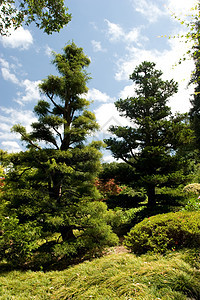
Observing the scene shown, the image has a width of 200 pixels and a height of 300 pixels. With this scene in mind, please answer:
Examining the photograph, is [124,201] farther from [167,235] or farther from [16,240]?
[16,240]

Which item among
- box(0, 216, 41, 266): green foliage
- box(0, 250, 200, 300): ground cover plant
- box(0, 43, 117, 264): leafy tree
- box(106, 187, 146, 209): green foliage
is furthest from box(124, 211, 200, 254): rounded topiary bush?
box(106, 187, 146, 209): green foliage

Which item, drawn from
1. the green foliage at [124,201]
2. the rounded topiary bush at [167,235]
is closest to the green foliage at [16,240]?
the rounded topiary bush at [167,235]

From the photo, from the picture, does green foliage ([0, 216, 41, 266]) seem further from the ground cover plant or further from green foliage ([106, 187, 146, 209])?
green foliage ([106, 187, 146, 209])

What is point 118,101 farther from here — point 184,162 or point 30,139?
point 30,139

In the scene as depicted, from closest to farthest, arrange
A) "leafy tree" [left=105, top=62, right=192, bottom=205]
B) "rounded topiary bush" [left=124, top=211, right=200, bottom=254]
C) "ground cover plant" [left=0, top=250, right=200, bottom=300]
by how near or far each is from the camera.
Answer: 1. "ground cover plant" [left=0, top=250, right=200, bottom=300]
2. "rounded topiary bush" [left=124, top=211, right=200, bottom=254]
3. "leafy tree" [left=105, top=62, right=192, bottom=205]

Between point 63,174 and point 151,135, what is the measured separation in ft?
15.3

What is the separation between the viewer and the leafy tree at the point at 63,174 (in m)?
4.97

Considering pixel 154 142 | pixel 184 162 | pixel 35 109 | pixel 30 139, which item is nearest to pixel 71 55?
pixel 35 109

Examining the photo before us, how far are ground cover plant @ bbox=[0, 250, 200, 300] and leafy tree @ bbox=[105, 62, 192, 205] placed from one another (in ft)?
12.0

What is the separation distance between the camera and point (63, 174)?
5.83m

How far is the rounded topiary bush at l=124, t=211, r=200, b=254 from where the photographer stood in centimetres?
357

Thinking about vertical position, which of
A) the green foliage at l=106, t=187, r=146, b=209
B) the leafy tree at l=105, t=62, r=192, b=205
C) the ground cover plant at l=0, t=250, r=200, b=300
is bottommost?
the ground cover plant at l=0, t=250, r=200, b=300

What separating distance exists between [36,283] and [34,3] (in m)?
5.58

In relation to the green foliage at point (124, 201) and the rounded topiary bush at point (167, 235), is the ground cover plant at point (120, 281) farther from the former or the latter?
the green foliage at point (124, 201)
